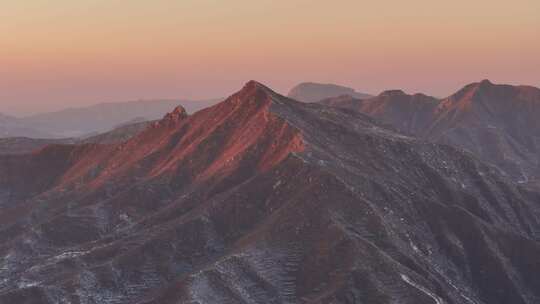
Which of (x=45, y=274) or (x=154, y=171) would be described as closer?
(x=45, y=274)

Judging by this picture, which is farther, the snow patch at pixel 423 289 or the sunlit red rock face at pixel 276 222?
the sunlit red rock face at pixel 276 222

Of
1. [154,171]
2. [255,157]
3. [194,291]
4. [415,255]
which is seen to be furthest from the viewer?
[154,171]

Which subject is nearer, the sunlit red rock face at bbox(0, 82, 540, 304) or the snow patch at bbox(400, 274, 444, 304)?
the snow patch at bbox(400, 274, 444, 304)

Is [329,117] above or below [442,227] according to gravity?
above

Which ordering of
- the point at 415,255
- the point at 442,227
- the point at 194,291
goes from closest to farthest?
1. the point at 194,291
2. the point at 415,255
3. the point at 442,227

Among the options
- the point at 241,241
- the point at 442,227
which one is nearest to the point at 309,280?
the point at 241,241

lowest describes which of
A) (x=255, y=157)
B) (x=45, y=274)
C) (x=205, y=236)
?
(x=45, y=274)

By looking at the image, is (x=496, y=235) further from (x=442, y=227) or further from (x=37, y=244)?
(x=37, y=244)
